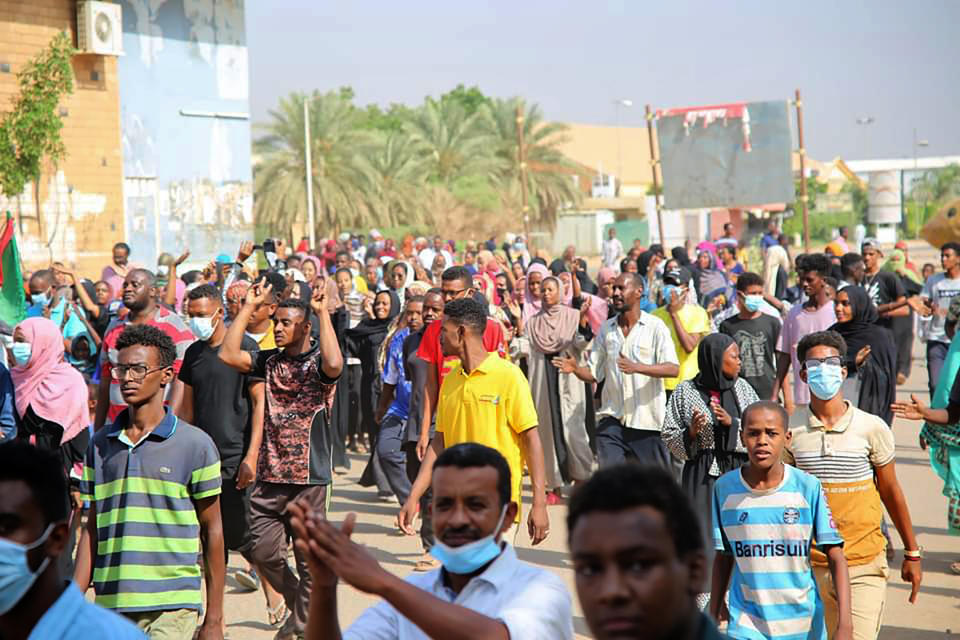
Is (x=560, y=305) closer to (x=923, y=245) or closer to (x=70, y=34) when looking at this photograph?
(x=70, y=34)

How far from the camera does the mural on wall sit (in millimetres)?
30719

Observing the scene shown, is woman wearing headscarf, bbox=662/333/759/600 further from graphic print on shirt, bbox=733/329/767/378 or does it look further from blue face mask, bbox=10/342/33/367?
blue face mask, bbox=10/342/33/367

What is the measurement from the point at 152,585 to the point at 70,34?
25.6 metres

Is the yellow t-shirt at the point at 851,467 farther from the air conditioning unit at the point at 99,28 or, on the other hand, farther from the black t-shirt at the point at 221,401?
the air conditioning unit at the point at 99,28

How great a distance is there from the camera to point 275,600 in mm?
7910

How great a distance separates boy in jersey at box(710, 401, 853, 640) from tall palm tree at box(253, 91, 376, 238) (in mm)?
40499

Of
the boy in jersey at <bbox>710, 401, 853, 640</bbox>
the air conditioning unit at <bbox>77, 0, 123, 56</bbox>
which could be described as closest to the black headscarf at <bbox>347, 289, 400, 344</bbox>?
the boy in jersey at <bbox>710, 401, 853, 640</bbox>

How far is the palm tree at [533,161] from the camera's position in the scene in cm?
5369

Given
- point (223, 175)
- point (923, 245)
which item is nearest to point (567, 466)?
point (223, 175)

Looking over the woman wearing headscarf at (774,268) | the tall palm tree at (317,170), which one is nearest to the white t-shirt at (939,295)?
the woman wearing headscarf at (774,268)

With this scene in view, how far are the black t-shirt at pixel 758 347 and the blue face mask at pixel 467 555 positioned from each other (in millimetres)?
6456

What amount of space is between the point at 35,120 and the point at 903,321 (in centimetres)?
1771

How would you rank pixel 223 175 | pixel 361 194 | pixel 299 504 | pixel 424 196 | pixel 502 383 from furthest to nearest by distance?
1. pixel 424 196
2. pixel 361 194
3. pixel 223 175
4. pixel 502 383
5. pixel 299 504

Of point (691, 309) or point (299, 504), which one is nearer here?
point (299, 504)
